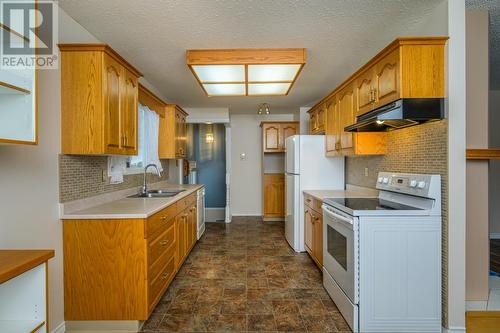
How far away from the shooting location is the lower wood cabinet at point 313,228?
3.04 m

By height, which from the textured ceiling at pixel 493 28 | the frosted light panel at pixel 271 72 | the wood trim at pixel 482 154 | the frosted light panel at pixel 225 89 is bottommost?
the wood trim at pixel 482 154

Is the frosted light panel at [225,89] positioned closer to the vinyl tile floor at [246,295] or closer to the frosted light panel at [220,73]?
the frosted light panel at [220,73]

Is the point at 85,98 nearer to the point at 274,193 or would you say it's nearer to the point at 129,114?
the point at 129,114

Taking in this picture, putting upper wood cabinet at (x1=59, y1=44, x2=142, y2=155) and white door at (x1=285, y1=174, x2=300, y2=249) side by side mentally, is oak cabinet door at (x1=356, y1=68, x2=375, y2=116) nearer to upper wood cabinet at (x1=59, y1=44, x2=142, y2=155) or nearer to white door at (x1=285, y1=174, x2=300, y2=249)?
white door at (x1=285, y1=174, x2=300, y2=249)

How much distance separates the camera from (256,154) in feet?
21.0

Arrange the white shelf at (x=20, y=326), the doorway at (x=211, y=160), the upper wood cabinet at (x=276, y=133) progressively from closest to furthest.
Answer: the white shelf at (x=20, y=326)
the upper wood cabinet at (x=276, y=133)
the doorway at (x=211, y=160)

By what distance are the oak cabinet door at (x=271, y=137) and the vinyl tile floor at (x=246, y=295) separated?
243 centimetres

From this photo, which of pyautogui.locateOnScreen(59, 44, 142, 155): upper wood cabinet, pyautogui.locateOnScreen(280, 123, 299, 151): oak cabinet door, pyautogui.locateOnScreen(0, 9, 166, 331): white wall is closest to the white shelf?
pyautogui.locateOnScreen(0, 9, 166, 331): white wall

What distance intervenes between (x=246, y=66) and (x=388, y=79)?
1321 mm

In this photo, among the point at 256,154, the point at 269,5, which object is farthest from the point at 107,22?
the point at 256,154

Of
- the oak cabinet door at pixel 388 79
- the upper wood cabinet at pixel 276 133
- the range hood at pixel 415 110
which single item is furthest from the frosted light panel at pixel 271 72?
the upper wood cabinet at pixel 276 133

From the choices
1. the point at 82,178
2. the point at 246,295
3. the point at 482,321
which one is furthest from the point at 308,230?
the point at 82,178

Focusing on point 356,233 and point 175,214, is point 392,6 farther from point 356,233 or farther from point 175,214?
point 175,214

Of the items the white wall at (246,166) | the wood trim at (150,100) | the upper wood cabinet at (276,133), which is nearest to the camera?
the wood trim at (150,100)
